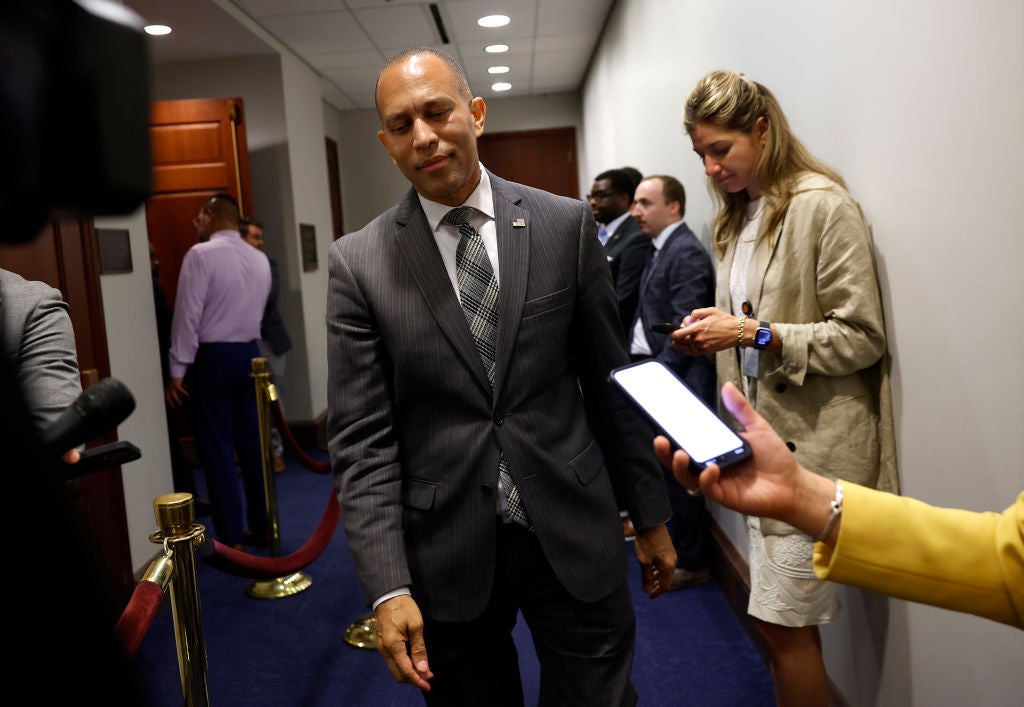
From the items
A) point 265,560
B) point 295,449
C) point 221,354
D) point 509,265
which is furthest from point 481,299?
point 221,354

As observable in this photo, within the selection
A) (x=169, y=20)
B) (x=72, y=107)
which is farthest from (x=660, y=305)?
(x=169, y=20)

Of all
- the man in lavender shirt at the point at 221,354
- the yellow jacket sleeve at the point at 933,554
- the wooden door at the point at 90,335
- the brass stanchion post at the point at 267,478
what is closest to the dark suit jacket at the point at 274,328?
the man in lavender shirt at the point at 221,354

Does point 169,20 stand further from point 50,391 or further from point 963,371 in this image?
point 963,371

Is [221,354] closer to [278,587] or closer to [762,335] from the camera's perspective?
[278,587]

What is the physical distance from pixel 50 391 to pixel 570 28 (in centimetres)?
605

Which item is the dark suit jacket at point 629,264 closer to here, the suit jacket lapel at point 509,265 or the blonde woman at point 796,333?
the blonde woman at point 796,333

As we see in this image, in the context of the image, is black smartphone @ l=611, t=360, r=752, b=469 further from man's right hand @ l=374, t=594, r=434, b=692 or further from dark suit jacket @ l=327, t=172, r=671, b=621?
man's right hand @ l=374, t=594, r=434, b=692

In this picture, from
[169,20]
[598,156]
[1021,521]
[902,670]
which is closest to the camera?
[1021,521]

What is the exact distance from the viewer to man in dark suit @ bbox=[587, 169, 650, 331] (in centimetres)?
394

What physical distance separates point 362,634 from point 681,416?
2.42 metres

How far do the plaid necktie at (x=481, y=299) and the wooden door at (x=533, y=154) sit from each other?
8432mm

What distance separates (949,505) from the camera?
62.4 inches

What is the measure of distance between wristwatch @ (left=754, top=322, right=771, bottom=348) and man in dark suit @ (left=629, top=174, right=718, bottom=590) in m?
1.36

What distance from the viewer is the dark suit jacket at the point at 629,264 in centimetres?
393
